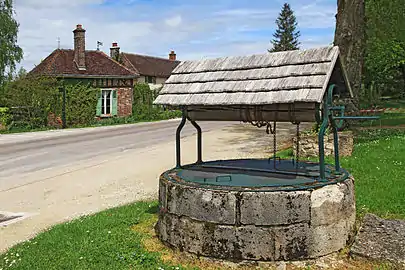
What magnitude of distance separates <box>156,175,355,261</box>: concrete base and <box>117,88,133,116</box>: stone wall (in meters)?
30.0

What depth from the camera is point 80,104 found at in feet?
99.2

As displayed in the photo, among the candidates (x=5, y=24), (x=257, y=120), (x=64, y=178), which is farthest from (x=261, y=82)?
(x=5, y=24)

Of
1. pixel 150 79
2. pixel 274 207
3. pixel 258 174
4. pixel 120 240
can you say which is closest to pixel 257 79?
pixel 258 174

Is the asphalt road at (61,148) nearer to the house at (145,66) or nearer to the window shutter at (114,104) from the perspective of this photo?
the window shutter at (114,104)

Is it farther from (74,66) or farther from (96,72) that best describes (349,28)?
(74,66)

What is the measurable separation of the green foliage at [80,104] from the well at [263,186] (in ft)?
80.1

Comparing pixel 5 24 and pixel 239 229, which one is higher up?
pixel 5 24

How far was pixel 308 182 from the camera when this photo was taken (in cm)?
Result: 546

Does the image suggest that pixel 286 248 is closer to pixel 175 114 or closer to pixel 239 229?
pixel 239 229

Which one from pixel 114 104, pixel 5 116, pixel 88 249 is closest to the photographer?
pixel 88 249

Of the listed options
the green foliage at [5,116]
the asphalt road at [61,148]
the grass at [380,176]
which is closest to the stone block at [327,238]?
the grass at [380,176]

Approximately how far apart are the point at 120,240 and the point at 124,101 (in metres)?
29.9

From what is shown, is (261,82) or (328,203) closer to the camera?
(328,203)

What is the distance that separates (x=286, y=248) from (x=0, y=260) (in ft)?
11.5
